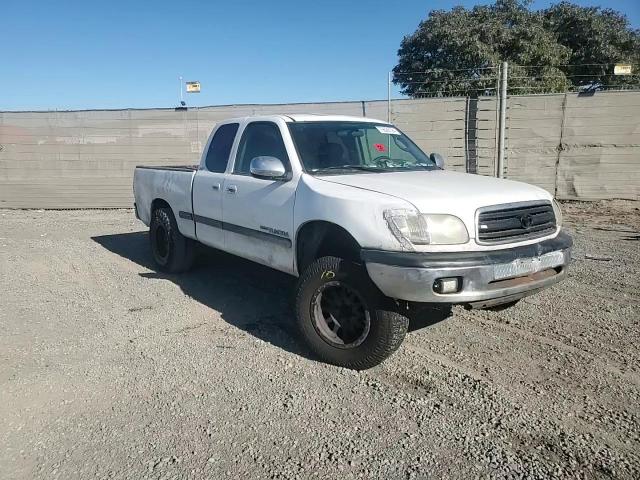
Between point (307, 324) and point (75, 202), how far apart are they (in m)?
10.7

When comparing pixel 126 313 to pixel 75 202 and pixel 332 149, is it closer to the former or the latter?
pixel 332 149

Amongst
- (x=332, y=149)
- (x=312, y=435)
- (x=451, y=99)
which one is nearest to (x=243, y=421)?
(x=312, y=435)

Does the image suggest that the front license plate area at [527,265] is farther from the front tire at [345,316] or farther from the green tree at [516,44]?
the green tree at [516,44]

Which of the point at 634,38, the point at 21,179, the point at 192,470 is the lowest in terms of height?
the point at 192,470

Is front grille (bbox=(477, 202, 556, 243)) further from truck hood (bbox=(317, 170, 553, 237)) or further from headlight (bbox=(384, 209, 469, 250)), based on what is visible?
headlight (bbox=(384, 209, 469, 250))

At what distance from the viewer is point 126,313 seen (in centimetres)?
495

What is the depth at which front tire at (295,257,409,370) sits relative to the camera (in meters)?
3.52

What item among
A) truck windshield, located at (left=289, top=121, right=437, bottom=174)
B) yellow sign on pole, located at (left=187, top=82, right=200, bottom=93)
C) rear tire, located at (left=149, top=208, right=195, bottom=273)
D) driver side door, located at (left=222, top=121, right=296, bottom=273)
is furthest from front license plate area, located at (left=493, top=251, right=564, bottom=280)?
yellow sign on pole, located at (left=187, top=82, right=200, bottom=93)

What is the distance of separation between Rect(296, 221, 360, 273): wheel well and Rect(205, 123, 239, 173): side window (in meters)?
1.54

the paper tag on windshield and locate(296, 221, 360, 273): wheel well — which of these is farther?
the paper tag on windshield

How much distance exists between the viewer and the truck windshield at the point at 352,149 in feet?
14.6

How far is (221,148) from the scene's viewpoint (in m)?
5.47

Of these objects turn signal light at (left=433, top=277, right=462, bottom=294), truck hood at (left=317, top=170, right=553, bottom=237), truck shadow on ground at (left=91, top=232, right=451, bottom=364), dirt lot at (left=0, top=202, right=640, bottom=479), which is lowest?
dirt lot at (left=0, top=202, right=640, bottom=479)

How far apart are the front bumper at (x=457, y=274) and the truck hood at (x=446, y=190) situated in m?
0.25
